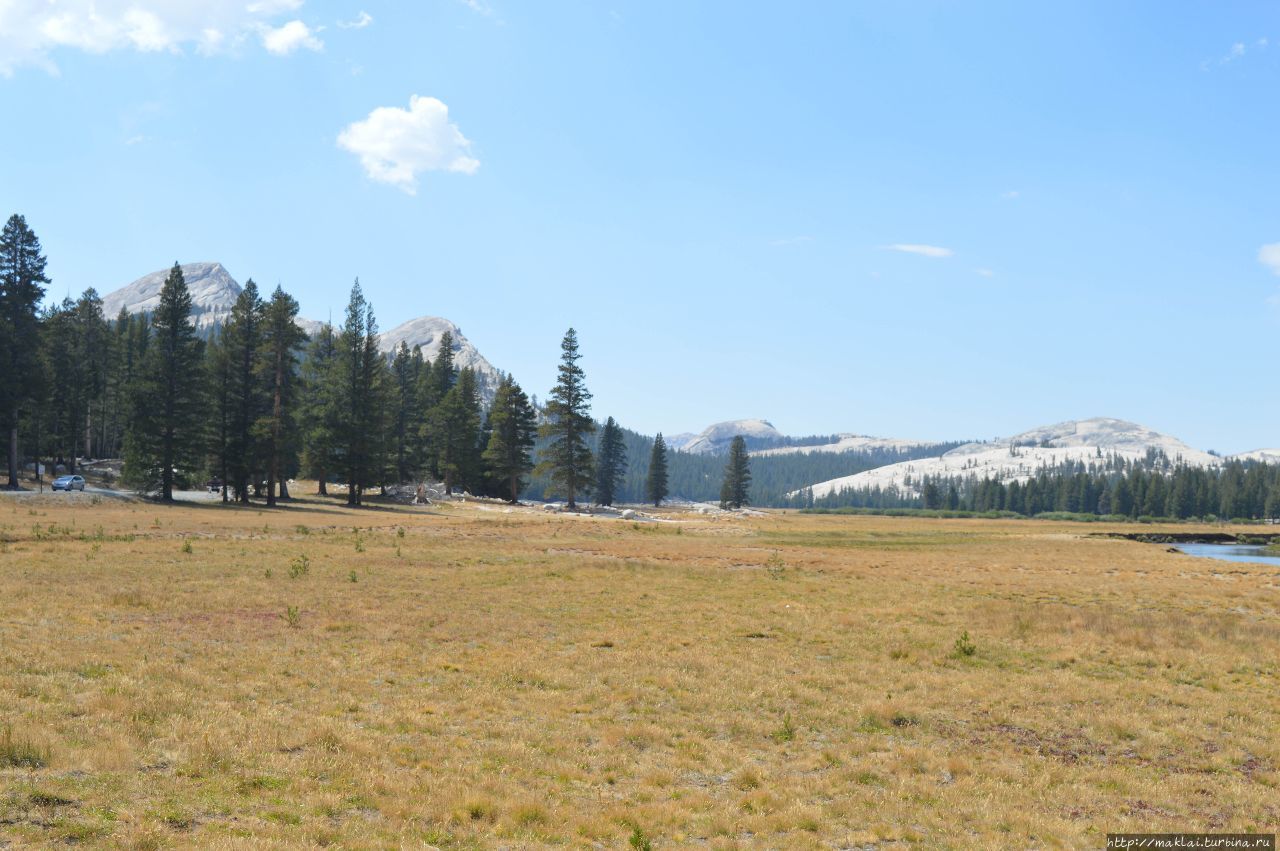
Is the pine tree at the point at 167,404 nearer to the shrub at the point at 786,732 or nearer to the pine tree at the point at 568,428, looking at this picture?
the pine tree at the point at 568,428

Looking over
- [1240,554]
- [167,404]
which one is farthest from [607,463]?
[1240,554]

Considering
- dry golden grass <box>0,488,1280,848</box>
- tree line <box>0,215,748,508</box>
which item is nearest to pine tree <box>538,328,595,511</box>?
tree line <box>0,215,748,508</box>

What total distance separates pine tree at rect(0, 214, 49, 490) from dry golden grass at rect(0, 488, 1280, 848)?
42412 mm

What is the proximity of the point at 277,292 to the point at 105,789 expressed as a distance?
7036 centimetres

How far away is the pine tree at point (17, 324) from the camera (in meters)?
64.2

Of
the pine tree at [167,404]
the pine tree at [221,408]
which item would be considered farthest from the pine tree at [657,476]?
the pine tree at [167,404]

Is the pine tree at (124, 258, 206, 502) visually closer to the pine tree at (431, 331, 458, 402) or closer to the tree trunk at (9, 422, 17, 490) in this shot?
the tree trunk at (9, 422, 17, 490)

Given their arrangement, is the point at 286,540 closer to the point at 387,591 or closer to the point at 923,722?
the point at 387,591

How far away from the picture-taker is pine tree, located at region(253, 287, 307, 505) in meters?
70.1

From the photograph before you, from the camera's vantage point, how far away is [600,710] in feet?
47.4

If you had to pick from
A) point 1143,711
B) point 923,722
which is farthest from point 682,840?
point 1143,711

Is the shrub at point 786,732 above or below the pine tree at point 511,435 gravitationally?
below

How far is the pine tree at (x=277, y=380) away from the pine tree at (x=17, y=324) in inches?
707

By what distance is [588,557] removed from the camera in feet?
133
